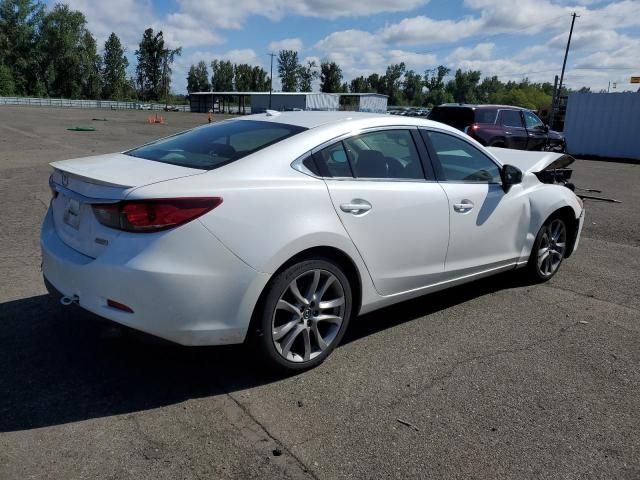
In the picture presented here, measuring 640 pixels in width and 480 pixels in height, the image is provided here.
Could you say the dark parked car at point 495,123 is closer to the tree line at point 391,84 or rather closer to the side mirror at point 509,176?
the side mirror at point 509,176

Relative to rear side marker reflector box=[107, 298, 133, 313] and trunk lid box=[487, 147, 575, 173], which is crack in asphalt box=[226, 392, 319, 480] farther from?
trunk lid box=[487, 147, 575, 173]

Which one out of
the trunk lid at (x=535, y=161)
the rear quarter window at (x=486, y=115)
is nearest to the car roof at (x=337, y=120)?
the trunk lid at (x=535, y=161)

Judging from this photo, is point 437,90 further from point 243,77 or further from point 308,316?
point 308,316

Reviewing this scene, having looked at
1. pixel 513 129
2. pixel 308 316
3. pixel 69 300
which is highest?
pixel 513 129

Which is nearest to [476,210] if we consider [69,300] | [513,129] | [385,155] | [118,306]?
[385,155]

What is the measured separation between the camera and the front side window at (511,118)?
14898 mm

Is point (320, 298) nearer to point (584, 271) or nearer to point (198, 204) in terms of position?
point (198, 204)

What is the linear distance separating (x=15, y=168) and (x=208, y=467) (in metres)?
11.8

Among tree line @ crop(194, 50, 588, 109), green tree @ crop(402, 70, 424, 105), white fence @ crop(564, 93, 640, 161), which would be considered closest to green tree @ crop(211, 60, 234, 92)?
tree line @ crop(194, 50, 588, 109)

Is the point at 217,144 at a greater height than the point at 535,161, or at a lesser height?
greater

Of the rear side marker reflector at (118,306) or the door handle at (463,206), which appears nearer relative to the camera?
the rear side marker reflector at (118,306)

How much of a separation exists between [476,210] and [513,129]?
39.0 feet

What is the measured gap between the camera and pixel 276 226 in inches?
119

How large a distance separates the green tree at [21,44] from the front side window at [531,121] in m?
96.6
